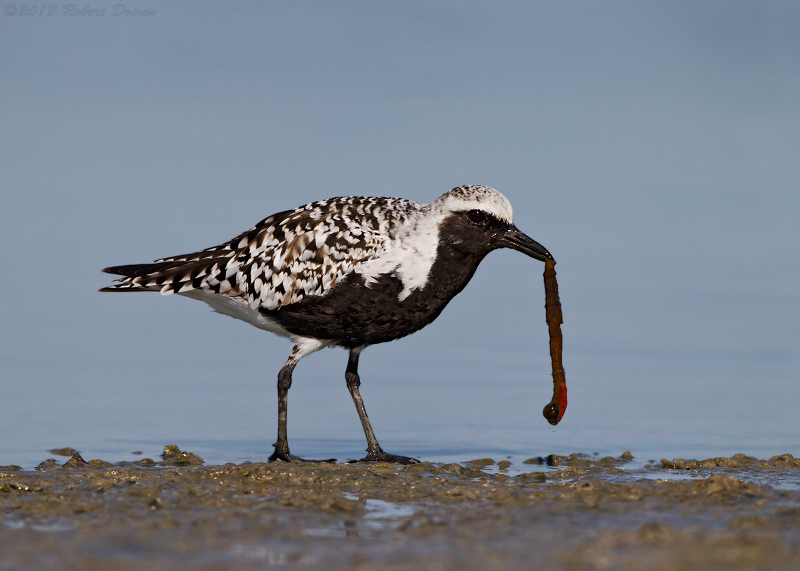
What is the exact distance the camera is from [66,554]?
525 cm

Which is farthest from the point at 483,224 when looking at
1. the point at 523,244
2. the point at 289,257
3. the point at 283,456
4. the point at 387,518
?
the point at 387,518

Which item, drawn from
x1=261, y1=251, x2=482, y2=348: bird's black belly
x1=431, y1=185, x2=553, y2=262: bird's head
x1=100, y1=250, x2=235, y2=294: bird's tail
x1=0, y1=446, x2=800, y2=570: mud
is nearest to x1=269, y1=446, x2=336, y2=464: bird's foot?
x1=0, y1=446, x2=800, y2=570: mud

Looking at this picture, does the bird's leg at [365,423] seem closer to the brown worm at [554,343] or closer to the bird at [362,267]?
the bird at [362,267]

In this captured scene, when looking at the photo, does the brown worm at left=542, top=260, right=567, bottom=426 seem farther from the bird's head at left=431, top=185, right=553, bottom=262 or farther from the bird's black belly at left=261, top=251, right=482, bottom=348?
the bird's black belly at left=261, top=251, right=482, bottom=348

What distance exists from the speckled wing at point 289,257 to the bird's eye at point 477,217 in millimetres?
827

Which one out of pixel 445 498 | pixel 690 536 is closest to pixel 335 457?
pixel 445 498

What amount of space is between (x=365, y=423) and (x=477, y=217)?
2.75 m

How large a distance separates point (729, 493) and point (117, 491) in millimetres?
4952

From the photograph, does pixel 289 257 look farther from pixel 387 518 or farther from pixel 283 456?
pixel 387 518

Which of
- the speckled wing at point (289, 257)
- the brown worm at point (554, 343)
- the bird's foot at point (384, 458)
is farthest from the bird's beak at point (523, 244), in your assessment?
the bird's foot at point (384, 458)

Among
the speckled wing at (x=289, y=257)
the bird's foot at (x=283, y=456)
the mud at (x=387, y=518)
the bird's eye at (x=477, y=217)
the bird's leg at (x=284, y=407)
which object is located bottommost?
the mud at (x=387, y=518)

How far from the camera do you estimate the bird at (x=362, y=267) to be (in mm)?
9773

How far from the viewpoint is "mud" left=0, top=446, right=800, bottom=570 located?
514 centimetres

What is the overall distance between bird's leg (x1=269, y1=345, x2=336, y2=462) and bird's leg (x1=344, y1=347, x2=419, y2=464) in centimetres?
46
